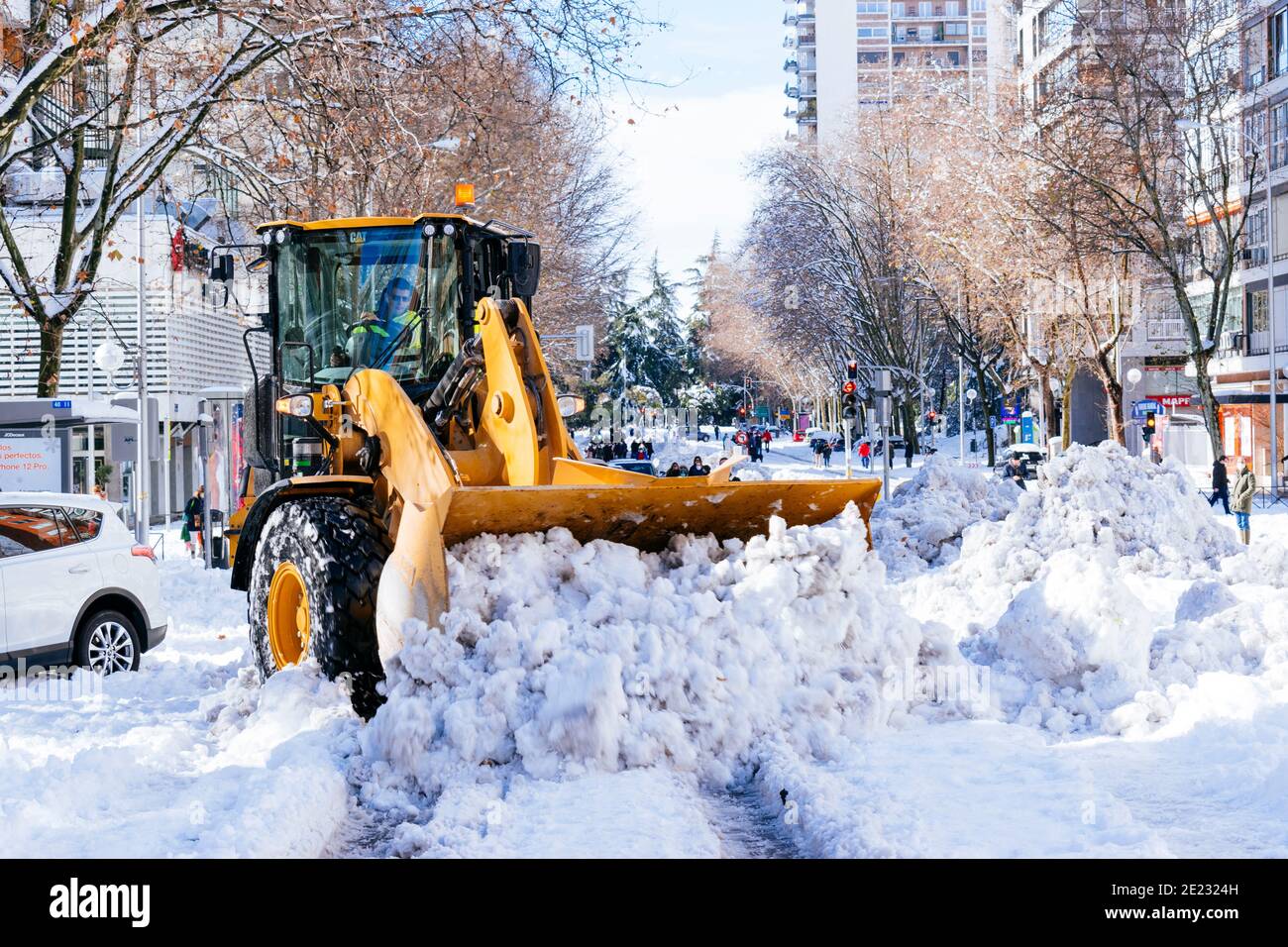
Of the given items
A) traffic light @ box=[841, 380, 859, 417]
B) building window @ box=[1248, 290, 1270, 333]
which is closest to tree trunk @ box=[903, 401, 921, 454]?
building window @ box=[1248, 290, 1270, 333]

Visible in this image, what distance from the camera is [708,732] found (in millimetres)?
7383

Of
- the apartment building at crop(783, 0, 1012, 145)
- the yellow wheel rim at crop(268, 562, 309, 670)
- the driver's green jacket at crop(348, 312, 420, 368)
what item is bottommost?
the yellow wheel rim at crop(268, 562, 309, 670)

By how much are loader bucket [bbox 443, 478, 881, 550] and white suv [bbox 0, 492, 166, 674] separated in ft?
14.9

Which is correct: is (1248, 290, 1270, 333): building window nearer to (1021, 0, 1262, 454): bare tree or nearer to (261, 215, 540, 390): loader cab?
(1021, 0, 1262, 454): bare tree

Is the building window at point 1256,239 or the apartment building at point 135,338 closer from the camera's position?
the apartment building at point 135,338

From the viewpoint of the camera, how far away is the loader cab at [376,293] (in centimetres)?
970

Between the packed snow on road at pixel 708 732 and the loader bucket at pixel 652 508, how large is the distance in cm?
13

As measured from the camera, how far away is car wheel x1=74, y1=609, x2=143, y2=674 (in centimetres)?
1145

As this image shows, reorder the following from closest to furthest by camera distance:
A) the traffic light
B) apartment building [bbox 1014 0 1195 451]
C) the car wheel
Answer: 1. the car wheel
2. the traffic light
3. apartment building [bbox 1014 0 1195 451]

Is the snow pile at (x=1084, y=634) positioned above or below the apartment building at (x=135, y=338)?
below

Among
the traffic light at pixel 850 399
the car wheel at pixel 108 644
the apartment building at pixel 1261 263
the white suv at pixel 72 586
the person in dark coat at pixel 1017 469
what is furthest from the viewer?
the apartment building at pixel 1261 263

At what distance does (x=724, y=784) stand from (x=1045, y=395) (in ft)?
141

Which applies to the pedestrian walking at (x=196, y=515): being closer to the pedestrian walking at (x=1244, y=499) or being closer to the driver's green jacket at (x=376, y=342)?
the pedestrian walking at (x=1244, y=499)

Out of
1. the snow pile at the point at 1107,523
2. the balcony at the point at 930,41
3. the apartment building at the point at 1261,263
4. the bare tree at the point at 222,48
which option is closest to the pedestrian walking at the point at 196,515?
the bare tree at the point at 222,48
